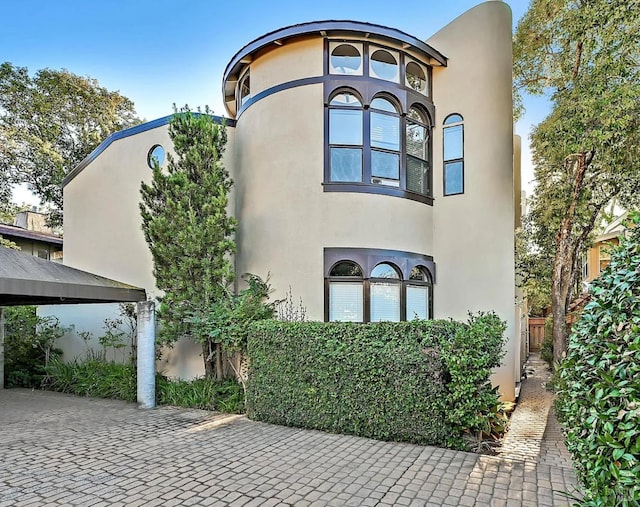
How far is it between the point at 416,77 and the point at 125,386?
32.6 ft

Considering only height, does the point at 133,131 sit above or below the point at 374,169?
above

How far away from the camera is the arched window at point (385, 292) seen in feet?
29.5

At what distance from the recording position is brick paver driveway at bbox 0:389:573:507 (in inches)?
182

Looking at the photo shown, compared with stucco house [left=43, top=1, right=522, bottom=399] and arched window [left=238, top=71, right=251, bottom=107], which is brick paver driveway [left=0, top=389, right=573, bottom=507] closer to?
stucco house [left=43, top=1, right=522, bottom=399]

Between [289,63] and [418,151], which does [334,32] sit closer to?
[289,63]

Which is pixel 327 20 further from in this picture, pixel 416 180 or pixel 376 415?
pixel 376 415

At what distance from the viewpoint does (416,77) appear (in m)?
10.3

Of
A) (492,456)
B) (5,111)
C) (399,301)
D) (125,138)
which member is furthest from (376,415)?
(5,111)

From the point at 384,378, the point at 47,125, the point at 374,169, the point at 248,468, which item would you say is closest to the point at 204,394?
the point at 248,468

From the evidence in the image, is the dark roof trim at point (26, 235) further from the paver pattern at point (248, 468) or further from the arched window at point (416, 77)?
the arched window at point (416, 77)

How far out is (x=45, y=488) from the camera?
486cm

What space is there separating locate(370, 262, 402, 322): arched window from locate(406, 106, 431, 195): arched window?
79.6 inches

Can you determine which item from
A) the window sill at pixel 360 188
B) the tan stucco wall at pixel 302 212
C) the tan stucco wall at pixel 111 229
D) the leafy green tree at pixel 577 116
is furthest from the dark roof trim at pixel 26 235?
the leafy green tree at pixel 577 116

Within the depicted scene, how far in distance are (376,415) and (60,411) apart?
657cm
